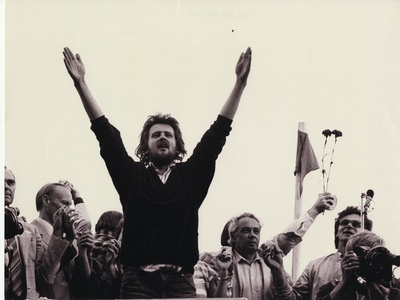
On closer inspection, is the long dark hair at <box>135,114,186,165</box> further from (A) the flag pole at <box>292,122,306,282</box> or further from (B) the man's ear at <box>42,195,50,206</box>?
(A) the flag pole at <box>292,122,306,282</box>

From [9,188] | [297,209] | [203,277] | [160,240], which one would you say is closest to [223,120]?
[297,209]

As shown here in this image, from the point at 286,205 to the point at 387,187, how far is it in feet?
2.11

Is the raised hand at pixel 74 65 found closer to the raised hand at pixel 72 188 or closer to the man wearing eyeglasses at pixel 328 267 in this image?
the raised hand at pixel 72 188

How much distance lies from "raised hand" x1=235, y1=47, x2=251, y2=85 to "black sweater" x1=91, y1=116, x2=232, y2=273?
0.29 meters

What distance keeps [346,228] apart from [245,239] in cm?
62

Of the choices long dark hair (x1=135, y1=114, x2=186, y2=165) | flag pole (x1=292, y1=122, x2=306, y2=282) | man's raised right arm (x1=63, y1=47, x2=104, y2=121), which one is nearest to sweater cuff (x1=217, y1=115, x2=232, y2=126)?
long dark hair (x1=135, y1=114, x2=186, y2=165)

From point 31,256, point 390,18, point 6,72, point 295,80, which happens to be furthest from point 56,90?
point 390,18

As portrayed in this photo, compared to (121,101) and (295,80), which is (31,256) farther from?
(295,80)

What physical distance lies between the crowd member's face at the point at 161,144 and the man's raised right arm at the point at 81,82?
342mm

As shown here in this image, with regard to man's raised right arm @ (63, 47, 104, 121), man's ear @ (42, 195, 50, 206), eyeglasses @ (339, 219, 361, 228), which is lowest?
eyeglasses @ (339, 219, 361, 228)

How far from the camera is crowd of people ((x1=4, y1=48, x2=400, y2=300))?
210 inches

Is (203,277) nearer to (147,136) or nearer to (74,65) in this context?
(147,136)

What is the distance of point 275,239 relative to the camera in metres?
5.44

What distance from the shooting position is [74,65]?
5.47 metres
